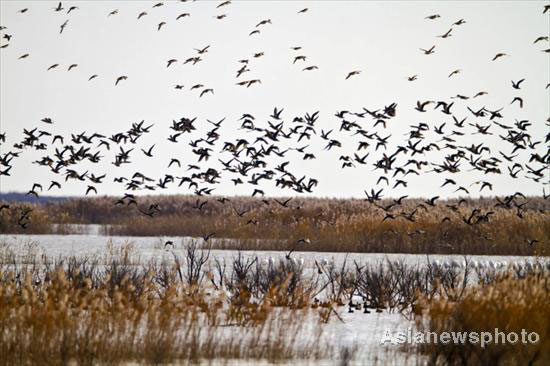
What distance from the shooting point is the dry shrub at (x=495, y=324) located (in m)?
11.1

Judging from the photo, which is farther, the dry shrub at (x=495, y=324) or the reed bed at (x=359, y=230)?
the reed bed at (x=359, y=230)

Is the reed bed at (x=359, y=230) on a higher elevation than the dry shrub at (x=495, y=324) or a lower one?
higher

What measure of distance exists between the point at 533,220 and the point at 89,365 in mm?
24798

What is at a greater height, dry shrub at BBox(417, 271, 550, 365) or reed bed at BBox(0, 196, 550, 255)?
reed bed at BBox(0, 196, 550, 255)

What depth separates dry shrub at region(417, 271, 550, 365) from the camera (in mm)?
11141

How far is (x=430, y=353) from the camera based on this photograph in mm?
11656

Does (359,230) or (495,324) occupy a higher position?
(359,230)

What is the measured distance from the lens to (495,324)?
11.3m

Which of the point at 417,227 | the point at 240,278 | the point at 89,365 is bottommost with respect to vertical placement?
the point at 89,365

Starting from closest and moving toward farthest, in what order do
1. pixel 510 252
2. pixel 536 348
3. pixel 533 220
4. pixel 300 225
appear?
pixel 536 348
pixel 510 252
pixel 533 220
pixel 300 225

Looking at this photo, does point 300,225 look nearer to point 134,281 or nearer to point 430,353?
point 134,281

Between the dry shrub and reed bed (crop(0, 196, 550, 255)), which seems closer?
the dry shrub

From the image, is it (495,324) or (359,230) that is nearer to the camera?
(495,324)

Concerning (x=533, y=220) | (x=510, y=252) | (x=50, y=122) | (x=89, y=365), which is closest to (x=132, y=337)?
(x=89, y=365)
